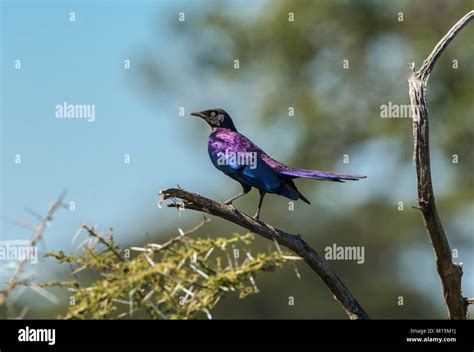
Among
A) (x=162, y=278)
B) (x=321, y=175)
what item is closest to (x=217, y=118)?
(x=321, y=175)

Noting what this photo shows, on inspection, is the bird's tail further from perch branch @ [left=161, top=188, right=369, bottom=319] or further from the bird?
perch branch @ [left=161, top=188, right=369, bottom=319]

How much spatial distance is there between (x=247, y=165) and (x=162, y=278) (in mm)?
2693

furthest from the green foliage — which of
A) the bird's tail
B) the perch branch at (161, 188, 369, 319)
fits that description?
the bird's tail

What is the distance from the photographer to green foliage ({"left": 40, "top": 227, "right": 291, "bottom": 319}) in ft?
10.1

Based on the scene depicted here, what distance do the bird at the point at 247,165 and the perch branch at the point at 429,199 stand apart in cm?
79

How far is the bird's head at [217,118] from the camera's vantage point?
250 inches

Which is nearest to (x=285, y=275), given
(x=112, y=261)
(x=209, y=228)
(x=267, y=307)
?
(x=267, y=307)

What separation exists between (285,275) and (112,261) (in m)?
18.6

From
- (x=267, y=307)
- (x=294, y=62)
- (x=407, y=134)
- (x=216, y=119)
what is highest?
(x=294, y=62)

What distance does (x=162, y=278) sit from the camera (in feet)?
10.2

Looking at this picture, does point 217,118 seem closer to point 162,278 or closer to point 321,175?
point 321,175

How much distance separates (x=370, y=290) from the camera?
21219 mm
